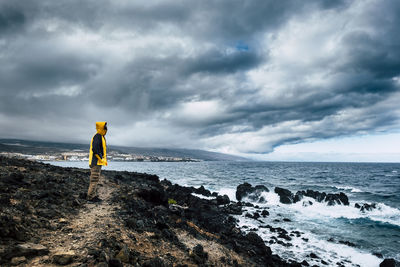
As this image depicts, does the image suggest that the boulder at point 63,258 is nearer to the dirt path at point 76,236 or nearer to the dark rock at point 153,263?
the dirt path at point 76,236

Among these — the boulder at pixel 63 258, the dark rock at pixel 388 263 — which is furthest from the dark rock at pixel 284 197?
the boulder at pixel 63 258

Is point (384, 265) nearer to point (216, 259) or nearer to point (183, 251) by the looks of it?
point (216, 259)

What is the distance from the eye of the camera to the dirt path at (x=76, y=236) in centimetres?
413

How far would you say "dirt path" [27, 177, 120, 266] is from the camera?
4.13m

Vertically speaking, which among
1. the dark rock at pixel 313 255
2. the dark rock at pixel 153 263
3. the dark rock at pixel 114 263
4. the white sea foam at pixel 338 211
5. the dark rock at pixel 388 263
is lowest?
the white sea foam at pixel 338 211

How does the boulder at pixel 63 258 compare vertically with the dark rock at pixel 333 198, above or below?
above

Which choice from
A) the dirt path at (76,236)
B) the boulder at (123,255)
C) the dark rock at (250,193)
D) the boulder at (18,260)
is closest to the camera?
the boulder at (18,260)

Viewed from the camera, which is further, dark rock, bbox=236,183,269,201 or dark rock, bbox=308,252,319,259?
dark rock, bbox=236,183,269,201

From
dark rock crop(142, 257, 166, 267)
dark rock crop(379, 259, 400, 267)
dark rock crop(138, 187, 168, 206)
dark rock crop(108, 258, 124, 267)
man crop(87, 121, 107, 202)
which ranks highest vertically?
man crop(87, 121, 107, 202)

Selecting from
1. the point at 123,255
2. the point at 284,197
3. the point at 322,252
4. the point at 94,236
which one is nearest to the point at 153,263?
the point at 123,255

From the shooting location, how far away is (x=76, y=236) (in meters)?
5.32

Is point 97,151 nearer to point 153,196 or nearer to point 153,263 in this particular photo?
point 153,196

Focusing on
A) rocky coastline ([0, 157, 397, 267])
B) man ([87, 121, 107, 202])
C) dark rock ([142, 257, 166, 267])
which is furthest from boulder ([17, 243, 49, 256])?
man ([87, 121, 107, 202])

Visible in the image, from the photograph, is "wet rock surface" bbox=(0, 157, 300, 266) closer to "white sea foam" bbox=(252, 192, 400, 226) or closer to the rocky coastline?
the rocky coastline
